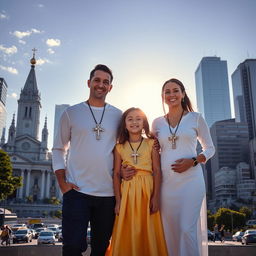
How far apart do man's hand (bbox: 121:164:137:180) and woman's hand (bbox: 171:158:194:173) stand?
2.07 ft

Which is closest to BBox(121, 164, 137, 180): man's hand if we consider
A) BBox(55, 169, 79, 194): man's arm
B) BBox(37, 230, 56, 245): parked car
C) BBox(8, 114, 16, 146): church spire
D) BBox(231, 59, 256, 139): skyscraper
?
BBox(55, 169, 79, 194): man's arm

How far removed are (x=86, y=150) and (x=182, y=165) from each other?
4.82 ft

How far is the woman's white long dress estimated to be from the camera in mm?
4484

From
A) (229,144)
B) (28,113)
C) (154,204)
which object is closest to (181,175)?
(154,204)

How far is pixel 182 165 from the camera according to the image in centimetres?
467

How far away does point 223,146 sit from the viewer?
4838 inches

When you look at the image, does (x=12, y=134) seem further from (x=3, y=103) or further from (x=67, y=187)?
(x=67, y=187)

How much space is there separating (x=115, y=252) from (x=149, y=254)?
48 cm

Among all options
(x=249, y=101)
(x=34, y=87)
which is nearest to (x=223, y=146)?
(x=249, y=101)

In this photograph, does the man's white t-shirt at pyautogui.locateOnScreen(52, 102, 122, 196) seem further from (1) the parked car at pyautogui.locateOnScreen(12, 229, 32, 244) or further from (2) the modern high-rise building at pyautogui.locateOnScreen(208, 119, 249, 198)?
(2) the modern high-rise building at pyautogui.locateOnScreen(208, 119, 249, 198)

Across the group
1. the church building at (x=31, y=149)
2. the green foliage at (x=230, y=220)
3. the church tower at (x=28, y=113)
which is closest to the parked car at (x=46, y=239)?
the green foliage at (x=230, y=220)

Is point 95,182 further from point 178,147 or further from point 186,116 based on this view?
point 186,116

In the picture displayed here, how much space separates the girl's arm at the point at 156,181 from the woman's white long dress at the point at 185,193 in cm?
11

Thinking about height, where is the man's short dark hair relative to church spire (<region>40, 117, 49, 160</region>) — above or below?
below
